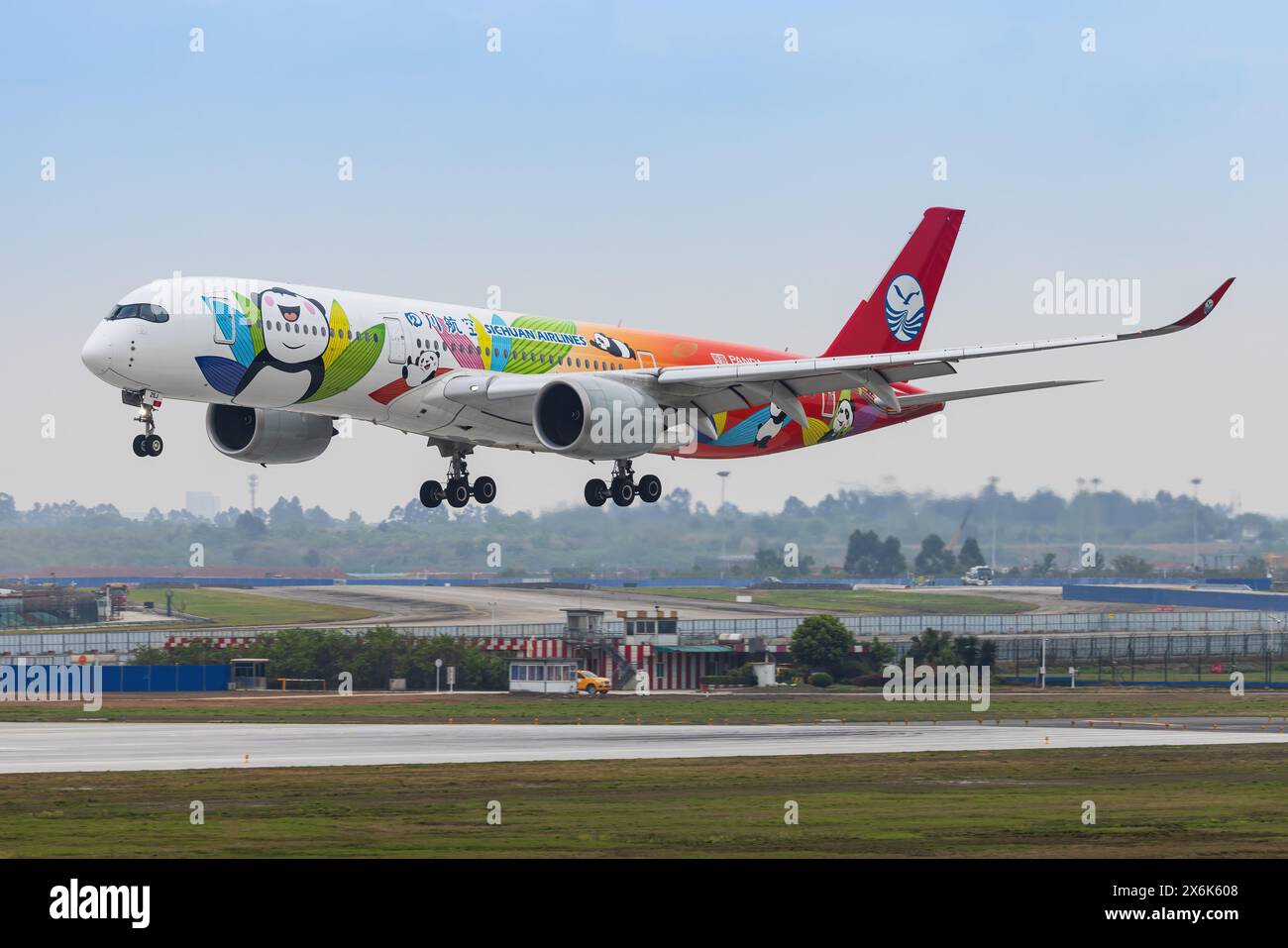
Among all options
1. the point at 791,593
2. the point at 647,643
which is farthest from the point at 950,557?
the point at 647,643

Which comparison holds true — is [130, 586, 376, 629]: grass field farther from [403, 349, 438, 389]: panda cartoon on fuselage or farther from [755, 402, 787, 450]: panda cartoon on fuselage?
[403, 349, 438, 389]: panda cartoon on fuselage

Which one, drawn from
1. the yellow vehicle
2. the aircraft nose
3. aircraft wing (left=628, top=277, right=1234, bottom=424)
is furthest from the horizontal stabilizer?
the yellow vehicle

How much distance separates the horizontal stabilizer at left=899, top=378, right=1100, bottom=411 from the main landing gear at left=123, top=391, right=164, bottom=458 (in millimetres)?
25783

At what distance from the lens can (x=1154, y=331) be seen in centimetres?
4838

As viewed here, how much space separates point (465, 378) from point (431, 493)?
6.93 meters

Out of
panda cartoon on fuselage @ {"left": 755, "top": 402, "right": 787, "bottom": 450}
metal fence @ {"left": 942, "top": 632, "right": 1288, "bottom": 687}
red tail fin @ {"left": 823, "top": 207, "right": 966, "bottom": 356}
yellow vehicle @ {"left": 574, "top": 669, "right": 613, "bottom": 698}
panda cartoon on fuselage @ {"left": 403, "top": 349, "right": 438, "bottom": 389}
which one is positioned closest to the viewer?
panda cartoon on fuselage @ {"left": 403, "top": 349, "right": 438, "bottom": 389}

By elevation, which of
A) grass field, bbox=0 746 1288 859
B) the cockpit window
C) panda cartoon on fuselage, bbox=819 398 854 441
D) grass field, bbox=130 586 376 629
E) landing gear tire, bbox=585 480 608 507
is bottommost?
grass field, bbox=0 746 1288 859

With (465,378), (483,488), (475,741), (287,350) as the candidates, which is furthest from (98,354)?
(475,741)

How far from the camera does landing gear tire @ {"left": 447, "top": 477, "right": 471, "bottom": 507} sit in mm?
56737

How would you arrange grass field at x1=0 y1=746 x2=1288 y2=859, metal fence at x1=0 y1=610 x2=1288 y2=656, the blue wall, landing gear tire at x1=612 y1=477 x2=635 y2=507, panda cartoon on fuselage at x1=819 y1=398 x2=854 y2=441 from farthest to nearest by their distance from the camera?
1. metal fence at x1=0 y1=610 x2=1288 y2=656
2. the blue wall
3. panda cartoon on fuselage at x1=819 y1=398 x2=854 y2=441
4. landing gear tire at x1=612 y1=477 x2=635 y2=507
5. grass field at x1=0 y1=746 x2=1288 y2=859

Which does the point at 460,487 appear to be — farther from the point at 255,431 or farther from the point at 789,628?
the point at 789,628
